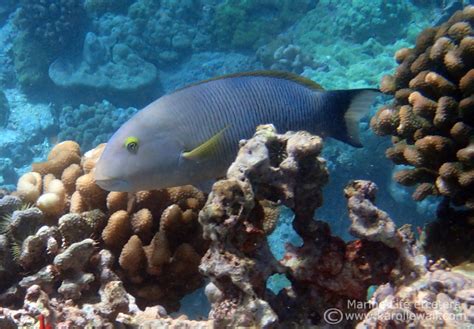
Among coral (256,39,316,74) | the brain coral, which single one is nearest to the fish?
the brain coral

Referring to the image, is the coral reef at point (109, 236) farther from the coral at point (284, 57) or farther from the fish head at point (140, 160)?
the coral at point (284, 57)

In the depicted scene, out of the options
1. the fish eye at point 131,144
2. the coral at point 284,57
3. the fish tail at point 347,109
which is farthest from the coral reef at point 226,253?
the coral at point 284,57

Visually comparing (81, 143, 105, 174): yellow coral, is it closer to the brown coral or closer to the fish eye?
the brown coral

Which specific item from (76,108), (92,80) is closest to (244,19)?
(92,80)

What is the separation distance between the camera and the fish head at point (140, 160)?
2875mm

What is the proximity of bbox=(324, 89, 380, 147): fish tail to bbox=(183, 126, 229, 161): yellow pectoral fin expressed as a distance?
85 cm

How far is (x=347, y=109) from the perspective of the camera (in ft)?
10.0

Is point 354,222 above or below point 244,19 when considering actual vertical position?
above

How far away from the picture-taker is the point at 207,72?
14.7 metres

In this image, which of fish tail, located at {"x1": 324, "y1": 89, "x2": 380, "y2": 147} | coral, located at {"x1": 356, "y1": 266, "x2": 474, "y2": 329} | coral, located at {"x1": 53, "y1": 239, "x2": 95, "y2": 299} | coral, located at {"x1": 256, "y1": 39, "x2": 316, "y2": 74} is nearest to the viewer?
coral, located at {"x1": 356, "y1": 266, "x2": 474, "y2": 329}

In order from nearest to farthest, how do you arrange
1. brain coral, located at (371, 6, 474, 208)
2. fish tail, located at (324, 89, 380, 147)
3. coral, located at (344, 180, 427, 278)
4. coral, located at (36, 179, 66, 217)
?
coral, located at (344, 180, 427, 278) → fish tail, located at (324, 89, 380, 147) → brain coral, located at (371, 6, 474, 208) → coral, located at (36, 179, 66, 217)

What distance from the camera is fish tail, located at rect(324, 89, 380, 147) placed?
300 centimetres

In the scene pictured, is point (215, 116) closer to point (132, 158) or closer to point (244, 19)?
point (132, 158)

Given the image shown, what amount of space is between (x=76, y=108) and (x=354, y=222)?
1390 centimetres
